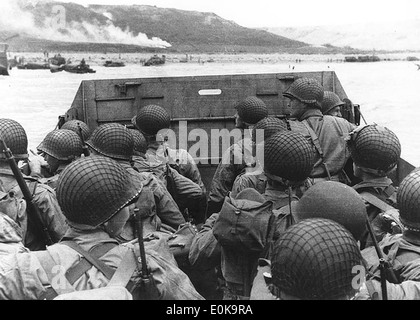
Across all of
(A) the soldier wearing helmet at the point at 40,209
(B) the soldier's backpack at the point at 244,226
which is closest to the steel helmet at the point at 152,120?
(A) the soldier wearing helmet at the point at 40,209

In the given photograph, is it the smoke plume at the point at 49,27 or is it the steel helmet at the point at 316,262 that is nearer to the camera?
the steel helmet at the point at 316,262

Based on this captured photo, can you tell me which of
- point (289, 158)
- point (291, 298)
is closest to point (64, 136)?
point (289, 158)

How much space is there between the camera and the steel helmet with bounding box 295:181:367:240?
2598 millimetres

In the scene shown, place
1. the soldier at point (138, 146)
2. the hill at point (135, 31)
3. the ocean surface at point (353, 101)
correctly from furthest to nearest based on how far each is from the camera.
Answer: the hill at point (135, 31) → the ocean surface at point (353, 101) → the soldier at point (138, 146)

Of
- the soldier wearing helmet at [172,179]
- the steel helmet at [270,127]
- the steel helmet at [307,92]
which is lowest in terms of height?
the soldier wearing helmet at [172,179]

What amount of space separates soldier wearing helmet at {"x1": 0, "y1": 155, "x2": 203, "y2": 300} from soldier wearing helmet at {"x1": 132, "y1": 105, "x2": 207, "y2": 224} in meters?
2.15

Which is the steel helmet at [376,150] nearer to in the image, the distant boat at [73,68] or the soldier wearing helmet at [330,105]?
the soldier wearing helmet at [330,105]

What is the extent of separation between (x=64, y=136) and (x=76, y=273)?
240 cm

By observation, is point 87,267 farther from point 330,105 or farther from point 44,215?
point 330,105

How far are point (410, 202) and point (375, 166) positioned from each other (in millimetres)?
994

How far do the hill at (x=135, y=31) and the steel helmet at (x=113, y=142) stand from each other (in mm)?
30757

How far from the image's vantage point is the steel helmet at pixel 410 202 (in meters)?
2.66

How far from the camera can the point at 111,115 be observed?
24.3ft

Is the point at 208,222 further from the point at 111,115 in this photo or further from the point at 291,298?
the point at 111,115
